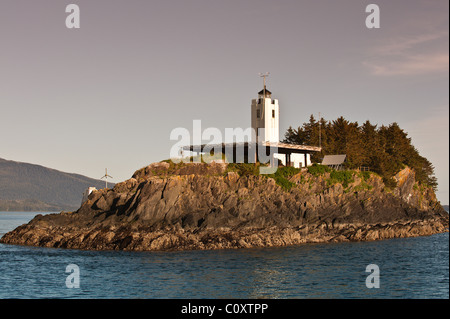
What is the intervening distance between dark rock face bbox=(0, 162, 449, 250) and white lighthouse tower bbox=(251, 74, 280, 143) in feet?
40.3

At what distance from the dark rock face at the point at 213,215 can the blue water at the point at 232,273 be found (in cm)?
404

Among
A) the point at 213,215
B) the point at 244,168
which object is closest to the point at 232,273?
the point at 213,215

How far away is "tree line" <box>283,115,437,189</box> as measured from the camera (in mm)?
100875

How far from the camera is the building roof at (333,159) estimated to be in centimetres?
9619

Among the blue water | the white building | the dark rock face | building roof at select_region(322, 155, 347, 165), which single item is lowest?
the blue water

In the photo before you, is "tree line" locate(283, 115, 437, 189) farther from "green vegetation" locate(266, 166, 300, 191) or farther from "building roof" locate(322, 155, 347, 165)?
"green vegetation" locate(266, 166, 300, 191)

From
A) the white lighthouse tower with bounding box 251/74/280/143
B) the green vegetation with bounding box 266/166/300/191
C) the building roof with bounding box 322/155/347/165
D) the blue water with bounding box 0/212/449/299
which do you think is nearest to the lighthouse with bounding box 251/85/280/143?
the white lighthouse tower with bounding box 251/74/280/143

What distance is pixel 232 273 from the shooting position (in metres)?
45.0

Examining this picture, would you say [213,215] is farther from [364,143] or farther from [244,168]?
[364,143]

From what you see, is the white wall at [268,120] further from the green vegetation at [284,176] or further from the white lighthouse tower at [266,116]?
the green vegetation at [284,176]

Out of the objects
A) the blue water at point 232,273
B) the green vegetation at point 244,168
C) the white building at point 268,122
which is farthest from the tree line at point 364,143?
the blue water at point 232,273
